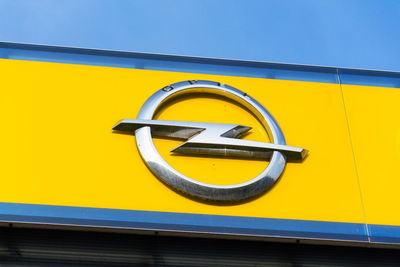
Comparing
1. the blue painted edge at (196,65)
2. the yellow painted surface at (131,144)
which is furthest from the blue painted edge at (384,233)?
the blue painted edge at (196,65)

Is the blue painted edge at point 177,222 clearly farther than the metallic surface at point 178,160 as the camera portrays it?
No

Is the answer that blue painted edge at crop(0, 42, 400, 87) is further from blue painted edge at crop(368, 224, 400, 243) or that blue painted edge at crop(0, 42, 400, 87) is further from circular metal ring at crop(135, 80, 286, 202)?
blue painted edge at crop(368, 224, 400, 243)

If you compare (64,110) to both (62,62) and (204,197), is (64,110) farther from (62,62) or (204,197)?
(204,197)

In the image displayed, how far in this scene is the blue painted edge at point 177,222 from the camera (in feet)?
11.6

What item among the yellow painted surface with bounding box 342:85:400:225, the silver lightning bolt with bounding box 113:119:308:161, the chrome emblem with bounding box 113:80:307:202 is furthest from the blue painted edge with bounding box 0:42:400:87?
the silver lightning bolt with bounding box 113:119:308:161

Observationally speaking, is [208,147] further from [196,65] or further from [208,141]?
[196,65]

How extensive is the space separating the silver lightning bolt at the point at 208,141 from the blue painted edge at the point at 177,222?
1.93 feet

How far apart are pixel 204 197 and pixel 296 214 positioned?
2.44ft

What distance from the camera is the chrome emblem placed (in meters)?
3.80

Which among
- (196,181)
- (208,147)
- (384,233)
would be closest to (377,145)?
(384,233)

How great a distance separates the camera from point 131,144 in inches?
160

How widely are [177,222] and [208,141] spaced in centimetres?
75

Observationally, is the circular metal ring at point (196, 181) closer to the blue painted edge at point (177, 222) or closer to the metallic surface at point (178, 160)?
the metallic surface at point (178, 160)

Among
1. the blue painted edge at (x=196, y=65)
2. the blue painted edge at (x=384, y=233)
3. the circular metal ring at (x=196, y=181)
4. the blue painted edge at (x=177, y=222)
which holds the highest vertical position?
the blue painted edge at (x=196, y=65)
